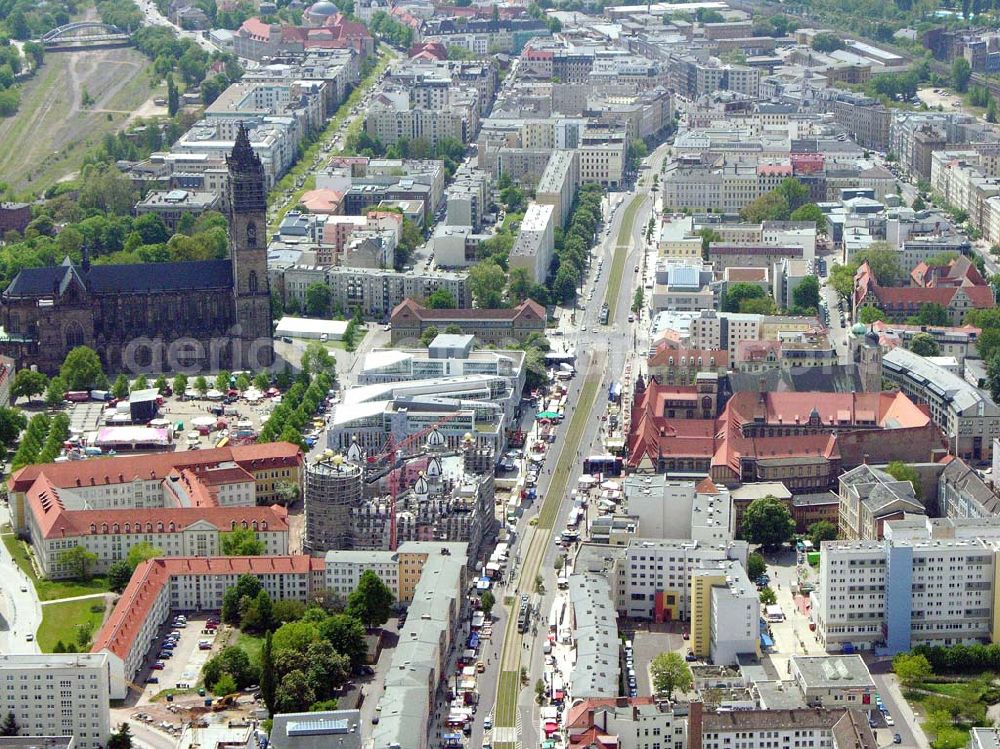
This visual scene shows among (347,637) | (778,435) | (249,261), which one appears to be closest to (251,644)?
(347,637)

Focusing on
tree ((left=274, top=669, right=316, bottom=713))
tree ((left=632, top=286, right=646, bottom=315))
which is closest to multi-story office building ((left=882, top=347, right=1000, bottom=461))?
tree ((left=632, top=286, right=646, bottom=315))

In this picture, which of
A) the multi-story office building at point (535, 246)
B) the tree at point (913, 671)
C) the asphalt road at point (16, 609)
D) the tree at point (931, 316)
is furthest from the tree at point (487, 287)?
the tree at point (913, 671)

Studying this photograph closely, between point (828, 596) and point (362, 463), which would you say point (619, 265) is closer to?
point (362, 463)

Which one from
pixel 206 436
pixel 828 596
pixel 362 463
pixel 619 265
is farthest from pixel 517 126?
pixel 828 596

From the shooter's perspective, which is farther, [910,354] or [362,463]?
[910,354]

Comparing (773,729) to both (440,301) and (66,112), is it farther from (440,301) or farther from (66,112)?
(66,112)

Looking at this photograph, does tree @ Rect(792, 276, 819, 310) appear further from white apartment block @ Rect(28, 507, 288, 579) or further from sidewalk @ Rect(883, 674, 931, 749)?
sidewalk @ Rect(883, 674, 931, 749)

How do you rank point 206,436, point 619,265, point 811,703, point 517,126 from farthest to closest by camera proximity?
point 517,126
point 619,265
point 206,436
point 811,703
